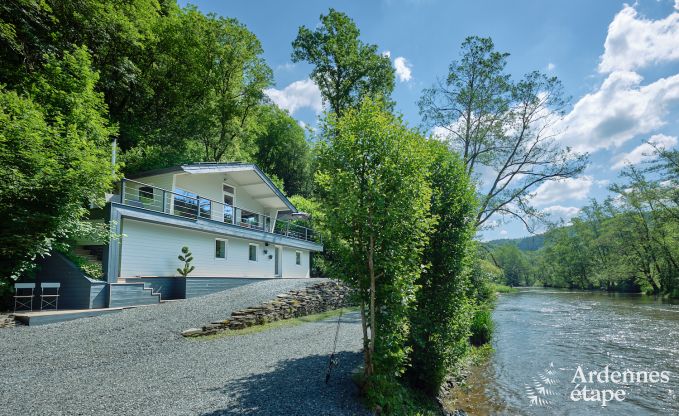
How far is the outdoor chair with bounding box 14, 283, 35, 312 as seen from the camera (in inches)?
442

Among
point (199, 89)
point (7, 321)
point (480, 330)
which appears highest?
point (199, 89)

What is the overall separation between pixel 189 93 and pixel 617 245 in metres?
53.7

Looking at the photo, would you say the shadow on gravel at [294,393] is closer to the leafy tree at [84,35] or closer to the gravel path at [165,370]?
the gravel path at [165,370]

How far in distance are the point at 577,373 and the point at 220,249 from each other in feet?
54.7

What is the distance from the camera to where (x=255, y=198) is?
25.6 metres

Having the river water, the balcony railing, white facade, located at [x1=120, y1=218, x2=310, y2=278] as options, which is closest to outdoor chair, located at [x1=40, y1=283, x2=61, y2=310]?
white facade, located at [x1=120, y1=218, x2=310, y2=278]

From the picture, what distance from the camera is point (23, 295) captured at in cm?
1159

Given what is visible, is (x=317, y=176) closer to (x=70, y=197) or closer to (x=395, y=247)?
(x=395, y=247)

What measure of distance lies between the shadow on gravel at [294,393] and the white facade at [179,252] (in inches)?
378

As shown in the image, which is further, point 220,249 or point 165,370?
point 220,249

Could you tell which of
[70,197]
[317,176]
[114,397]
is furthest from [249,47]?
[114,397]

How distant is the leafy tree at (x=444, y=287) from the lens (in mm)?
7410

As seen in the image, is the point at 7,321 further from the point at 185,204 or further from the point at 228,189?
the point at 228,189

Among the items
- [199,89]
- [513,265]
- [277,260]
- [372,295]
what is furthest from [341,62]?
[513,265]
